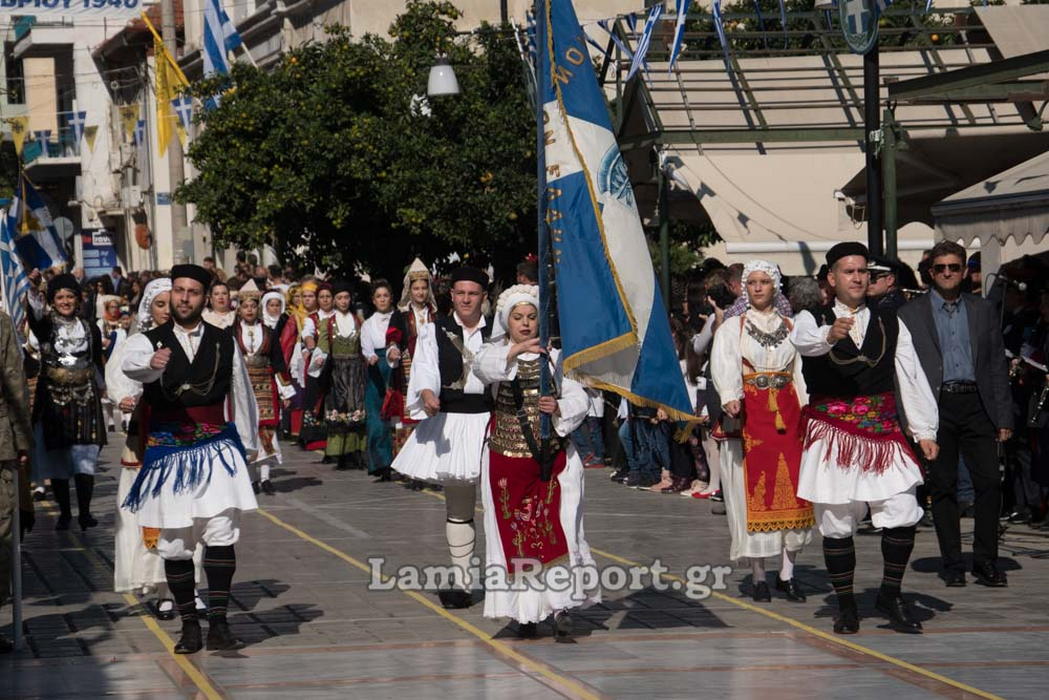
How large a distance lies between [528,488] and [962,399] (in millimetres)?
3205

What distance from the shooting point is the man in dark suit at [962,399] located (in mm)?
11508

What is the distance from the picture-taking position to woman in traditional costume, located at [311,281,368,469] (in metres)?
20.5

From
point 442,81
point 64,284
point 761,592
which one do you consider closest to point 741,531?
point 761,592

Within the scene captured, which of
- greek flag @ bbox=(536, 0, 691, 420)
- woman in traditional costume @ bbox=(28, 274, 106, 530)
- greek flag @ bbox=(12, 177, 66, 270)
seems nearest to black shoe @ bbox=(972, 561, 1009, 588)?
greek flag @ bbox=(536, 0, 691, 420)

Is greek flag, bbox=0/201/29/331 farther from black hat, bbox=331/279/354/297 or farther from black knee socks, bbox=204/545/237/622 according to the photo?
black hat, bbox=331/279/354/297

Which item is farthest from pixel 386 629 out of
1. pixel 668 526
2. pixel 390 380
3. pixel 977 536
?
pixel 390 380

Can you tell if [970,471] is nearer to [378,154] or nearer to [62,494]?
[62,494]

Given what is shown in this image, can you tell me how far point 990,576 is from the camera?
37.4 ft

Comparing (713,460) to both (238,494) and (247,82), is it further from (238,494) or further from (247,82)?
(247,82)

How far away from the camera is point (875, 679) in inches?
336

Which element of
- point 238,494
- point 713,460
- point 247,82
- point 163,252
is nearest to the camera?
point 238,494

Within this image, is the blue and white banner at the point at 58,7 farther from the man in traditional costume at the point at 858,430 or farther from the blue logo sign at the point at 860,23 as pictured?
the man in traditional costume at the point at 858,430

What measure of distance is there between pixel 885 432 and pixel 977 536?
206 centimetres

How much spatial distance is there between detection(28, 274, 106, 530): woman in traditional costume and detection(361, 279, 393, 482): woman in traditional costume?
4.09 m
